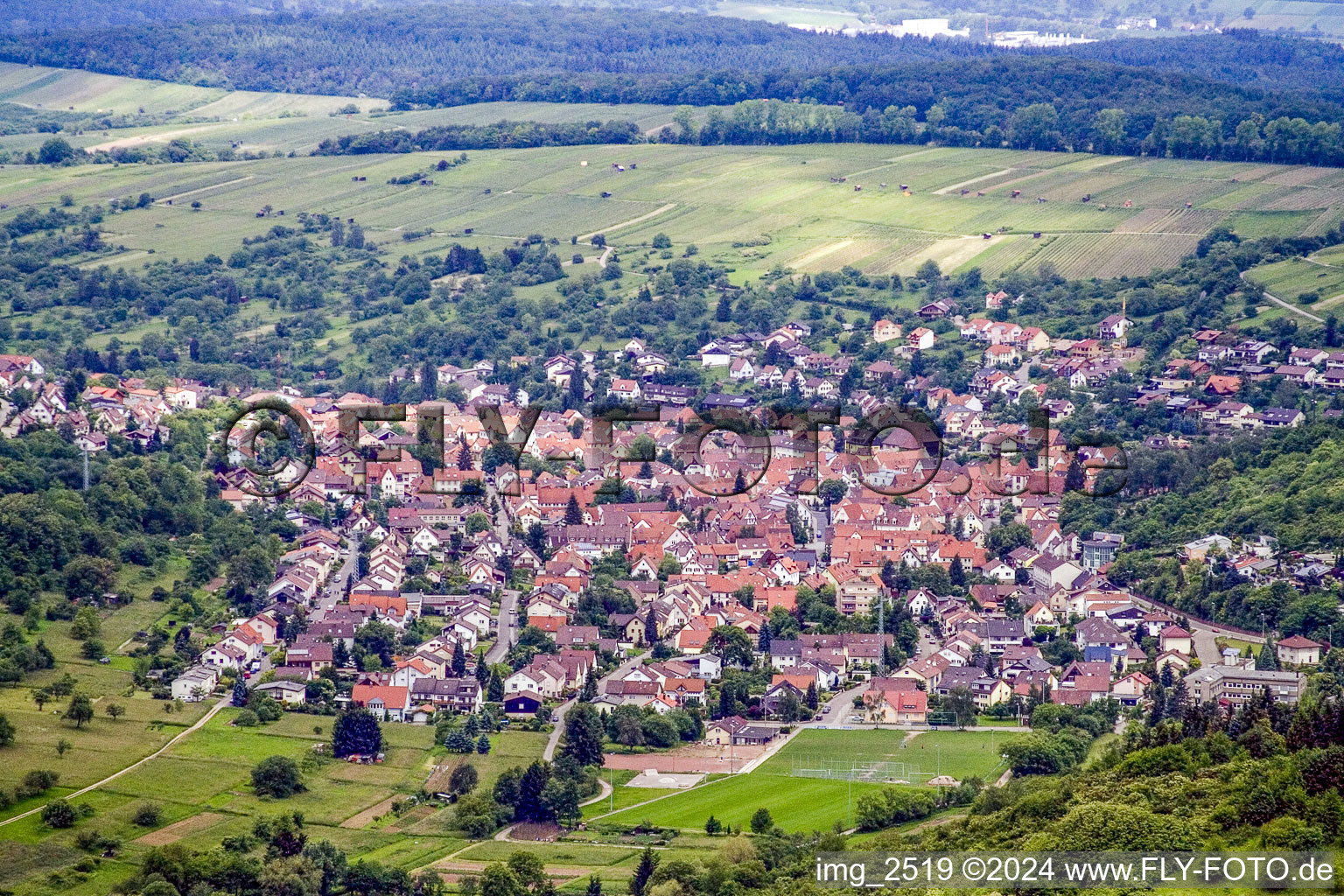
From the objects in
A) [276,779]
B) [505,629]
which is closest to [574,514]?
[505,629]

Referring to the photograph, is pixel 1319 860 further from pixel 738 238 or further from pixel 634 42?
pixel 634 42

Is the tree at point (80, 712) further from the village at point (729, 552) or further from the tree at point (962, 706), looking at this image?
the tree at point (962, 706)

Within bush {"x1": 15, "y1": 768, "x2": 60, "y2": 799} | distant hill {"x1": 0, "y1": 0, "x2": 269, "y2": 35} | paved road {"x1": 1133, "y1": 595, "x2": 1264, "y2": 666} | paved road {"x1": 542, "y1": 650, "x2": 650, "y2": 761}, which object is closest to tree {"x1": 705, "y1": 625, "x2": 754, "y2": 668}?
paved road {"x1": 542, "y1": 650, "x2": 650, "y2": 761}

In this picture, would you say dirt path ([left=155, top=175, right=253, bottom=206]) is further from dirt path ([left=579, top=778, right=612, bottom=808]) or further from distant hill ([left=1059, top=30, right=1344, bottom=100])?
distant hill ([left=1059, top=30, right=1344, bottom=100])

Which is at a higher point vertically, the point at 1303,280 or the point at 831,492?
the point at 1303,280

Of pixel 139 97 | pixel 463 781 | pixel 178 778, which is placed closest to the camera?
pixel 178 778

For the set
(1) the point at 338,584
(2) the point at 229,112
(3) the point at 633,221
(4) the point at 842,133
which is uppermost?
(2) the point at 229,112

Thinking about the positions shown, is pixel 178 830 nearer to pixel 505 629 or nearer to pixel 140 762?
pixel 140 762

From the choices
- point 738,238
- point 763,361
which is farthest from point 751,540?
point 738,238
